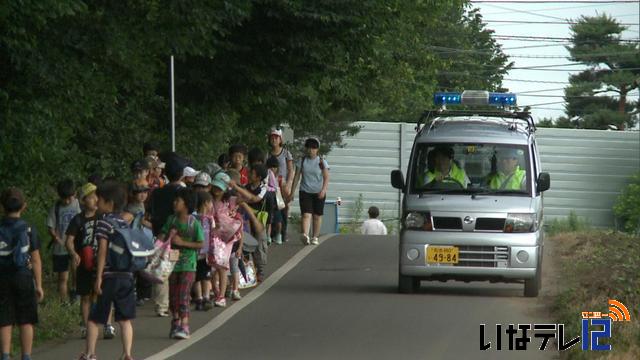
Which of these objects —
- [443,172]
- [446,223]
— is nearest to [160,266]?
[446,223]

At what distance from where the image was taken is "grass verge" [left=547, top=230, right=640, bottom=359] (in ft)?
42.5

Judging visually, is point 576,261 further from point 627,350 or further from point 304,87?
point 627,350

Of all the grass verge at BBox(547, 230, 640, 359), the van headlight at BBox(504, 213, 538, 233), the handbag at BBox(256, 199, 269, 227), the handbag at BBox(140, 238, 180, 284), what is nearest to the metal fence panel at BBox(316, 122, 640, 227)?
the grass verge at BBox(547, 230, 640, 359)

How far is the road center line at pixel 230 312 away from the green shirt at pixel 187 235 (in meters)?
0.70

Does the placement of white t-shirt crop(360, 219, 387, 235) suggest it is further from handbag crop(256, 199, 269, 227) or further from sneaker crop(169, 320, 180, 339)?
sneaker crop(169, 320, 180, 339)

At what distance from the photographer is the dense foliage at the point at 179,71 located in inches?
627

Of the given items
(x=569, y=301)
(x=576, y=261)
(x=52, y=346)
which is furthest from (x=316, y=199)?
(x=52, y=346)

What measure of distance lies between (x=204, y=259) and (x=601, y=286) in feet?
14.6

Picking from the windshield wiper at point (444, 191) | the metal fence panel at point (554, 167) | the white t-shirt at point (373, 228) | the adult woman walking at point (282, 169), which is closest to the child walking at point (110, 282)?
the windshield wiper at point (444, 191)

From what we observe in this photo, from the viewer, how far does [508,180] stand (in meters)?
18.9

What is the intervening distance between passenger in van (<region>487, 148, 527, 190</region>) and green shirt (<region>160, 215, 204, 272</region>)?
16.4ft

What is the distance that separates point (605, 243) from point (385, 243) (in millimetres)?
4145

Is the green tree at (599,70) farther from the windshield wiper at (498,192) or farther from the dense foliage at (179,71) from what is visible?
the windshield wiper at (498,192)

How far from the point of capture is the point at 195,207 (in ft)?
51.0
